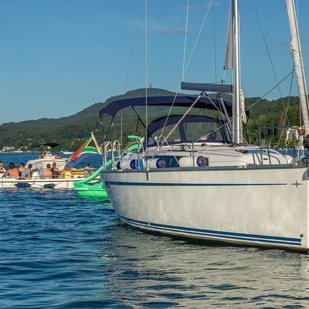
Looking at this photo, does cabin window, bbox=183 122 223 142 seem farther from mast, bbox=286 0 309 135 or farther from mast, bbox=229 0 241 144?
mast, bbox=286 0 309 135

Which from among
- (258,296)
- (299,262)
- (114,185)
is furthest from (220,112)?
(258,296)

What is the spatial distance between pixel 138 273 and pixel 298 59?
4631 millimetres

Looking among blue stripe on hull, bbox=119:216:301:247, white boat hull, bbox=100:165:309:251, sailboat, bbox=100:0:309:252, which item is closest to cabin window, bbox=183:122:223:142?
sailboat, bbox=100:0:309:252

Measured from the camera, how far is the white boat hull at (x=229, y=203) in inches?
286

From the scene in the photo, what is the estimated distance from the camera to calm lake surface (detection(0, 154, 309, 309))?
564cm

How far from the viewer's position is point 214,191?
26.0 ft

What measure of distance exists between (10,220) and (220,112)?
6622 mm

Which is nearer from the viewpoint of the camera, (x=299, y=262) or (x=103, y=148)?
(x=299, y=262)

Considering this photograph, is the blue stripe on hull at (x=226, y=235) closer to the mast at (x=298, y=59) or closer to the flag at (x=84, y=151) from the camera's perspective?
the mast at (x=298, y=59)

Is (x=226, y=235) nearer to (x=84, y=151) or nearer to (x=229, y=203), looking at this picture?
(x=229, y=203)

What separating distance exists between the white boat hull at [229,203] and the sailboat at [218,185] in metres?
0.02

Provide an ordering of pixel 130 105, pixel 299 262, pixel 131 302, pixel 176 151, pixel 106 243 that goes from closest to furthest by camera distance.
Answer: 1. pixel 131 302
2. pixel 299 262
3. pixel 106 243
4. pixel 176 151
5. pixel 130 105

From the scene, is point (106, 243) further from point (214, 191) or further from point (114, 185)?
point (214, 191)

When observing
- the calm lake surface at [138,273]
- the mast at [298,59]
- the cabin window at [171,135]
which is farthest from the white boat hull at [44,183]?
the mast at [298,59]
